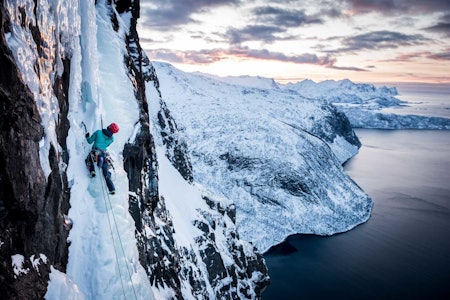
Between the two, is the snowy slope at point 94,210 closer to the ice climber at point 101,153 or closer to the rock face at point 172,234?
the ice climber at point 101,153

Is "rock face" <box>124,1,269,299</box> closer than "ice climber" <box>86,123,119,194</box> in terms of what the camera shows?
No

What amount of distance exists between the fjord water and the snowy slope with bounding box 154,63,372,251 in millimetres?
6108

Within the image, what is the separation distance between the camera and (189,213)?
115ft

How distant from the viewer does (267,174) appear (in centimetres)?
9825

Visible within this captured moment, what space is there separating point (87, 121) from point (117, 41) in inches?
319

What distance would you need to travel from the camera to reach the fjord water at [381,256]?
182 feet

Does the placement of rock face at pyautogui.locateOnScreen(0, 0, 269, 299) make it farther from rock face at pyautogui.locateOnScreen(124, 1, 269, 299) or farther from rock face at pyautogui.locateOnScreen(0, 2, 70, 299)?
rock face at pyautogui.locateOnScreen(124, 1, 269, 299)

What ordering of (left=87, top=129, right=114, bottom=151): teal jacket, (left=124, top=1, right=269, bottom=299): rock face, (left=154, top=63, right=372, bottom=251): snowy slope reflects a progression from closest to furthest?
(left=87, top=129, right=114, bottom=151): teal jacket
(left=124, top=1, right=269, bottom=299): rock face
(left=154, top=63, right=372, bottom=251): snowy slope

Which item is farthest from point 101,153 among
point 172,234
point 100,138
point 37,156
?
point 172,234

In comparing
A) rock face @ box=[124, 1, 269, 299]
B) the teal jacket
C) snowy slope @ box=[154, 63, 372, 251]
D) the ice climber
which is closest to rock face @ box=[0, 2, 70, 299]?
the ice climber

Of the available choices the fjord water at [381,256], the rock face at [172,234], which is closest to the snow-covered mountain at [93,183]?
the rock face at [172,234]

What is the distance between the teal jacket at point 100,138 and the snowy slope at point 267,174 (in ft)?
218

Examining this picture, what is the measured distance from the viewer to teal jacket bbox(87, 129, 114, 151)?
12.8m

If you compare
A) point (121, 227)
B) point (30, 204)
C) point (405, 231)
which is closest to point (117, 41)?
point (121, 227)
